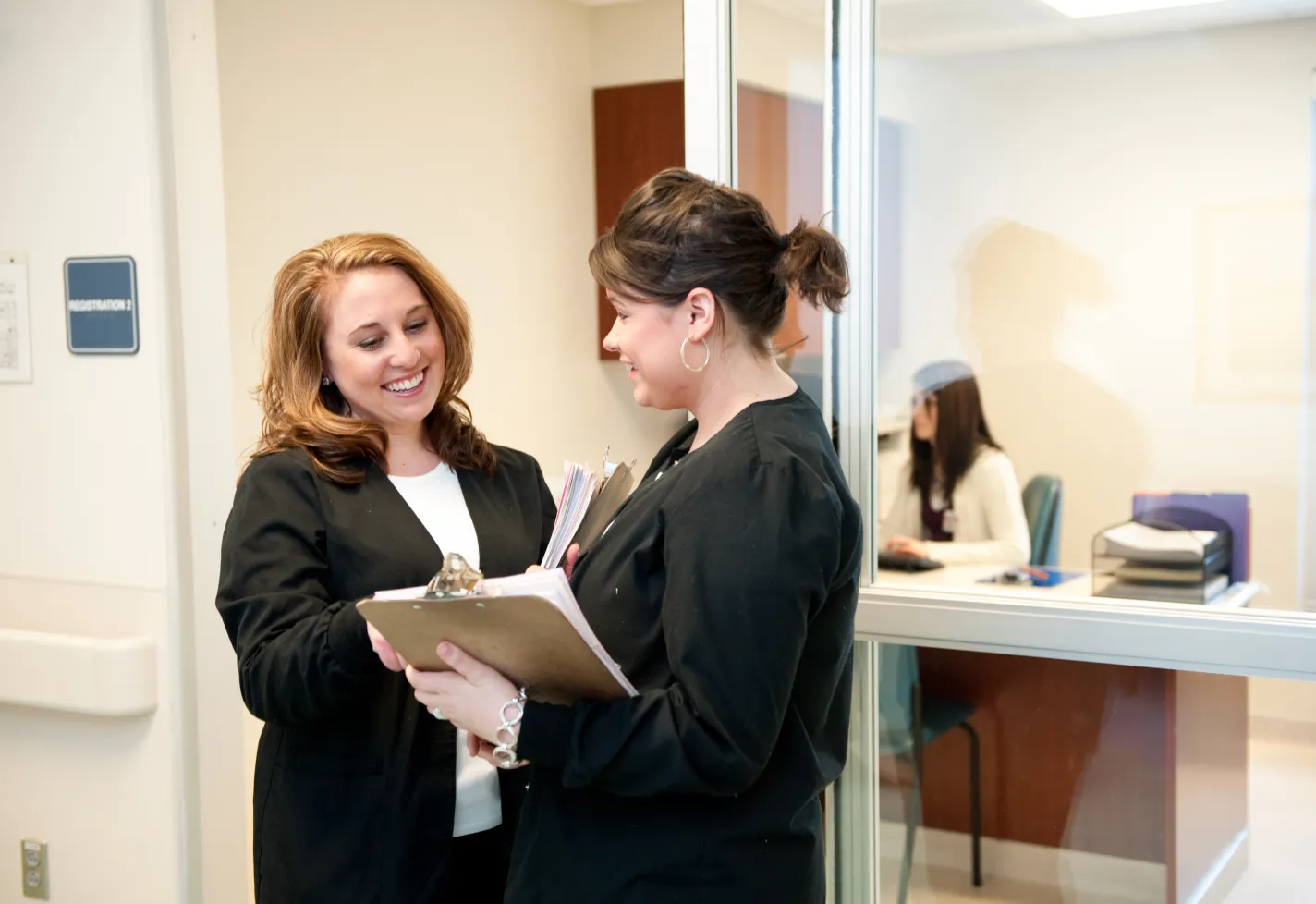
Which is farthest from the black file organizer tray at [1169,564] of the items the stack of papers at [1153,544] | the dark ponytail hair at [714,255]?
the dark ponytail hair at [714,255]

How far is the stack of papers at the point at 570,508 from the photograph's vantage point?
1.47m

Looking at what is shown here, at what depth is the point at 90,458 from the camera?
232cm

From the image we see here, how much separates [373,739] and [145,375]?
3.61ft

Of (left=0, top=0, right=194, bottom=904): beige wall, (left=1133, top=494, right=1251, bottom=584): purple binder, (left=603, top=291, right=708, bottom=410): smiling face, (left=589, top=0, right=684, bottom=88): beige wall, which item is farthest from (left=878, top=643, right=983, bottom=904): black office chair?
(left=589, top=0, right=684, bottom=88): beige wall

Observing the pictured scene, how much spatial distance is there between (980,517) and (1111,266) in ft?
1.44

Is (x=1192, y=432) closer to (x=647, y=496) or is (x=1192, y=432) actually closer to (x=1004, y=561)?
(x=1004, y=561)

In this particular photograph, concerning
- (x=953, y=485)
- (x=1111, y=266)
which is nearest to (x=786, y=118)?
(x=1111, y=266)

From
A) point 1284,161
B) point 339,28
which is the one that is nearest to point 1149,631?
point 1284,161

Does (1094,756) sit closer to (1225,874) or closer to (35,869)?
(1225,874)

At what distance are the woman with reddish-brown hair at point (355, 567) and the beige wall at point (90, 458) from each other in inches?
33.4

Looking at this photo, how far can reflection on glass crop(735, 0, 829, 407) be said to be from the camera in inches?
71.7

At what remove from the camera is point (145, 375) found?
225cm

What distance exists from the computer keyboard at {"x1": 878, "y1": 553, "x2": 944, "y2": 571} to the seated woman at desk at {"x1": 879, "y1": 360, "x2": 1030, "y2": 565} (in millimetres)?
11

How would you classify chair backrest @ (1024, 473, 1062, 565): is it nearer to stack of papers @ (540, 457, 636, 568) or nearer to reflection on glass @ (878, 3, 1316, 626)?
reflection on glass @ (878, 3, 1316, 626)
